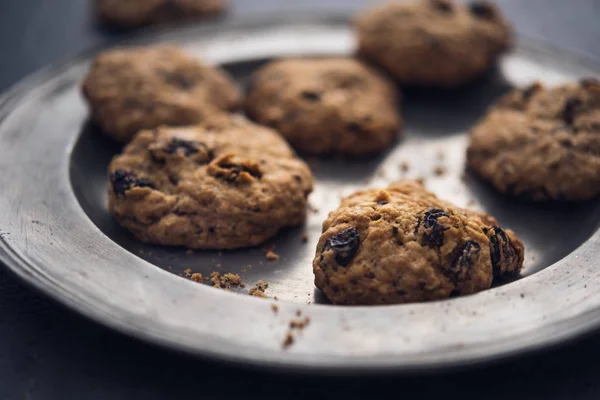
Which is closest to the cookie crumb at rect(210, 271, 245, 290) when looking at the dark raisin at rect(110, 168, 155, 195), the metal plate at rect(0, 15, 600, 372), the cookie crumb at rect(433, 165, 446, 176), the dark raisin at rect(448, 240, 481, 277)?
the metal plate at rect(0, 15, 600, 372)

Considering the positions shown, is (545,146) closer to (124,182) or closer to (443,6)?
(443,6)

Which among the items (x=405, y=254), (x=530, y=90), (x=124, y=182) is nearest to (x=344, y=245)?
(x=405, y=254)

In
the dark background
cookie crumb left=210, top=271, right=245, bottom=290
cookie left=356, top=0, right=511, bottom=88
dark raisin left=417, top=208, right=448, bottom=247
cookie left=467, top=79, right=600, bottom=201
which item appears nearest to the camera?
the dark background

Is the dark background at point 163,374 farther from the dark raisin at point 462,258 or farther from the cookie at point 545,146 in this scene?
the cookie at point 545,146

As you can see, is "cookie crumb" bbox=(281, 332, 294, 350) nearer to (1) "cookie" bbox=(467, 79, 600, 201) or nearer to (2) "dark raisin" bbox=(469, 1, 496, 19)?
(1) "cookie" bbox=(467, 79, 600, 201)

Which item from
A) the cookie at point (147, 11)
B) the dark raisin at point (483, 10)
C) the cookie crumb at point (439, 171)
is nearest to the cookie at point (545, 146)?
the cookie crumb at point (439, 171)

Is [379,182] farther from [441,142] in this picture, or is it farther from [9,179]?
[9,179]
